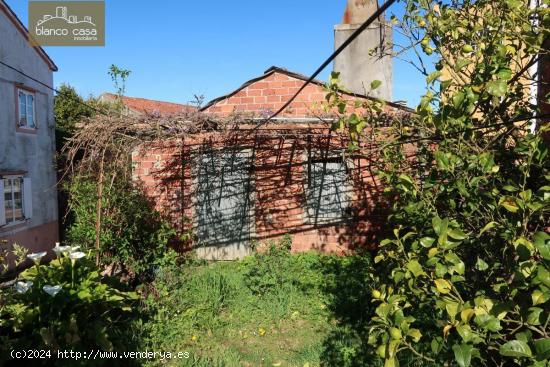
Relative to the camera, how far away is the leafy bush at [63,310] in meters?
3.67

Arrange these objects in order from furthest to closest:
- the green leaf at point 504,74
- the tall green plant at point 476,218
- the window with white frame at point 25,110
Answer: the window with white frame at point 25,110 → the green leaf at point 504,74 → the tall green plant at point 476,218

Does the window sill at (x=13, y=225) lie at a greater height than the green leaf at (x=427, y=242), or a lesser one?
lesser

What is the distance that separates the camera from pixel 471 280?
2230mm

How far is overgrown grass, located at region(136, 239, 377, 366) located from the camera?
4227 mm

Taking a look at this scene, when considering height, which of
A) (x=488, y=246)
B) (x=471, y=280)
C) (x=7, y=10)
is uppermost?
(x=7, y=10)

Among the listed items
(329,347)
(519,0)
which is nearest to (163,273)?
(329,347)

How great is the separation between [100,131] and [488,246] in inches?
209

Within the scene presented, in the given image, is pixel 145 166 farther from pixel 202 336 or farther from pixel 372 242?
pixel 372 242

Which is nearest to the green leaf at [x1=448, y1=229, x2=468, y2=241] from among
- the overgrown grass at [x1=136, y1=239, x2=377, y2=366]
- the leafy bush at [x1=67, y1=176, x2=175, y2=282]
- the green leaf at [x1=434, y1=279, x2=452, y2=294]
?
the green leaf at [x1=434, y1=279, x2=452, y2=294]

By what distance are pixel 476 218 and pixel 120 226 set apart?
5486 millimetres

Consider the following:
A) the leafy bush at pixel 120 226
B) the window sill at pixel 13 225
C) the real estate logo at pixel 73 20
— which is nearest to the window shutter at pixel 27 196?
the window sill at pixel 13 225

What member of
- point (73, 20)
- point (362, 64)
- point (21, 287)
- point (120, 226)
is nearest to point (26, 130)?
point (73, 20)

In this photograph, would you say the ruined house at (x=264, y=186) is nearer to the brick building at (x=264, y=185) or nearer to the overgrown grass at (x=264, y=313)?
the brick building at (x=264, y=185)

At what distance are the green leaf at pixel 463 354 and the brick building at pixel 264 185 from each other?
636cm
